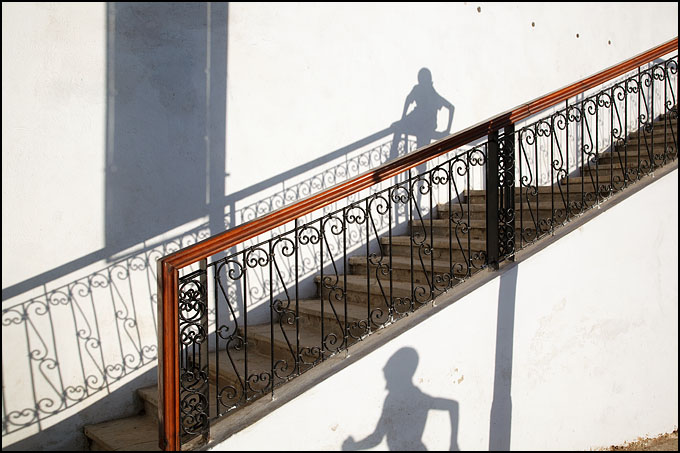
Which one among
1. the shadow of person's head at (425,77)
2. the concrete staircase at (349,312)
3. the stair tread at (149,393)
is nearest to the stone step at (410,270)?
the concrete staircase at (349,312)

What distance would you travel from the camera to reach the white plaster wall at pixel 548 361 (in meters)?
2.94

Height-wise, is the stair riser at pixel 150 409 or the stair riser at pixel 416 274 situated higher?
the stair riser at pixel 416 274

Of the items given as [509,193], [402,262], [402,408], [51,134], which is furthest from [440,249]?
[51,134]

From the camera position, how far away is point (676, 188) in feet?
14.0

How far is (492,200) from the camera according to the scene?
3.62 meters

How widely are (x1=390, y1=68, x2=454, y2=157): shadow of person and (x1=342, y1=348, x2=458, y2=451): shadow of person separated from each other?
2.81 metres

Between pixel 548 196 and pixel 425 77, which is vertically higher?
pixel 425 77

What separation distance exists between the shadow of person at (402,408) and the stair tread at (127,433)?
3.99 ft

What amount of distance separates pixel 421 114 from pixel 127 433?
3811 millimetres

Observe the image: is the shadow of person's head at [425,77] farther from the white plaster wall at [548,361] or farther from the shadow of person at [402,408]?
the shadow of person at [402,408]

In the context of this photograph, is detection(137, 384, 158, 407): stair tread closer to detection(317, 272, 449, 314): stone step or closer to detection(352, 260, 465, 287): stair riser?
detection(317, 272, 449, 314): stone step

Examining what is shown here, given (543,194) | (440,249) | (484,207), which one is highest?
(543,194)

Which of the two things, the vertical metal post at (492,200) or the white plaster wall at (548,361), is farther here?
the vertical metal post at (492,200)

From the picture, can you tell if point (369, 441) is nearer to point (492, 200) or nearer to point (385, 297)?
point (385, 297)
